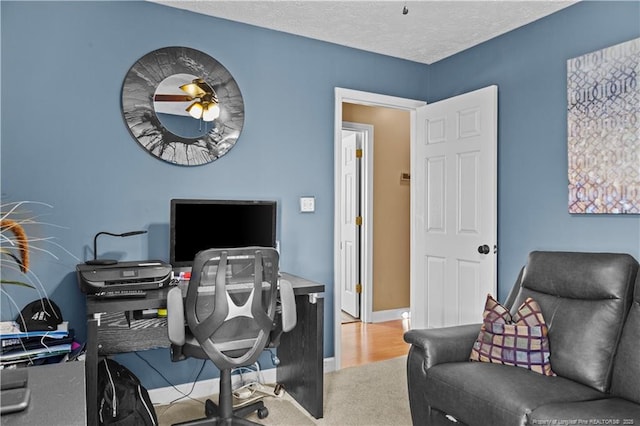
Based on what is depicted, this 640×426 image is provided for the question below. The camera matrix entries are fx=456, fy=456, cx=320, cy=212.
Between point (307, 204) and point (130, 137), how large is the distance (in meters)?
1.26

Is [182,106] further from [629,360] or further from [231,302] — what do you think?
[629,360]

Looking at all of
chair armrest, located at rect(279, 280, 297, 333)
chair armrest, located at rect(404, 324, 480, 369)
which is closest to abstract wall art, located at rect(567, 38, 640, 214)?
chair armrest, located at rect(404, 324, 480, 369)

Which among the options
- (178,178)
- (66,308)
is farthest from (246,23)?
(66,308)

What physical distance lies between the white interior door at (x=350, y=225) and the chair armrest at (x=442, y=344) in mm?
2625

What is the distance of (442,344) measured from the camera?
2217 mm

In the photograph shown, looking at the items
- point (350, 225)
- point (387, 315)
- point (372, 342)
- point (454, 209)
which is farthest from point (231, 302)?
point (387, 315)

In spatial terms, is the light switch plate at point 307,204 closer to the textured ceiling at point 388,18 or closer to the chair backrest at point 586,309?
the textured ceiling at point 388,18

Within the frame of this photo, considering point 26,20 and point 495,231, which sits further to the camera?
point 495,231

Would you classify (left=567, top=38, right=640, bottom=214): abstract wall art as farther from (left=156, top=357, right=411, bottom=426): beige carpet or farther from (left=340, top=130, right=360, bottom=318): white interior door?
(left=340, top=130, right=360, bottom=318): white interior door

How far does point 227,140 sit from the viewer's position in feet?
9.88

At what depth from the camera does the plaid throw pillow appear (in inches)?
82.2

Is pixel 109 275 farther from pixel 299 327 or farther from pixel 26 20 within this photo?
pixel 26 20

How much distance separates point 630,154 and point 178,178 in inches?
103

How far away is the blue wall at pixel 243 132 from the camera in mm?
2512
